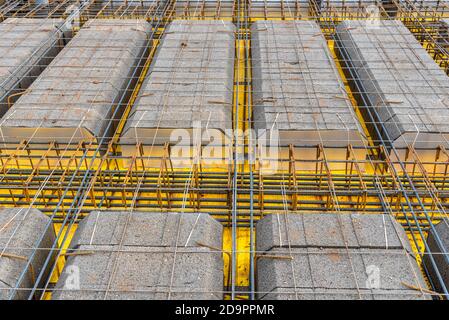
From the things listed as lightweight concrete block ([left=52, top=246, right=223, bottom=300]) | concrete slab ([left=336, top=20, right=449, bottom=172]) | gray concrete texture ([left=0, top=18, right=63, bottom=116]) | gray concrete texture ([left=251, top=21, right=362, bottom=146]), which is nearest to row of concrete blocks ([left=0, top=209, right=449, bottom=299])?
lightweight concrete block ([left=52, top=246, right=223, bottom=300])

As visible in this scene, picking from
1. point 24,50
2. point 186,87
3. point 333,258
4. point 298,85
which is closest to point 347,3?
point 298,85

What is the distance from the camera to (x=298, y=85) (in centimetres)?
1225

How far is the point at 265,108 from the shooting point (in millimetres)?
11234

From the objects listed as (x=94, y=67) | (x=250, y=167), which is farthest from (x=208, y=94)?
(x=94, y=67)

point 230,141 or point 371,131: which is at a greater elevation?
point 371,131

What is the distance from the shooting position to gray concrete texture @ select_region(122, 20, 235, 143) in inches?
421

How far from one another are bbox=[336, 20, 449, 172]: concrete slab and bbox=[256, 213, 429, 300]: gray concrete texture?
336 centimetres

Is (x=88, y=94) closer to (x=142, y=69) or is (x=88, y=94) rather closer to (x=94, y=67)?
(x=94, y=67)

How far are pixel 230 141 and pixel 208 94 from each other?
2074 millimetres

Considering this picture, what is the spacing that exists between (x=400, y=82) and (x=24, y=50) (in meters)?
12.0

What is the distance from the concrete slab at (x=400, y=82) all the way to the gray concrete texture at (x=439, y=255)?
8.94 ft

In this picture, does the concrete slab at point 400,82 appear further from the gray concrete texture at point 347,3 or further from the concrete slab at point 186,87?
the concrete slab at point 186,87

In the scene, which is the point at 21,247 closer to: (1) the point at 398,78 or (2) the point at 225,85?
(2) the point at 225,85

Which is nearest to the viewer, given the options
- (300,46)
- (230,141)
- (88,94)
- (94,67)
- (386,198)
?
(386,198)
